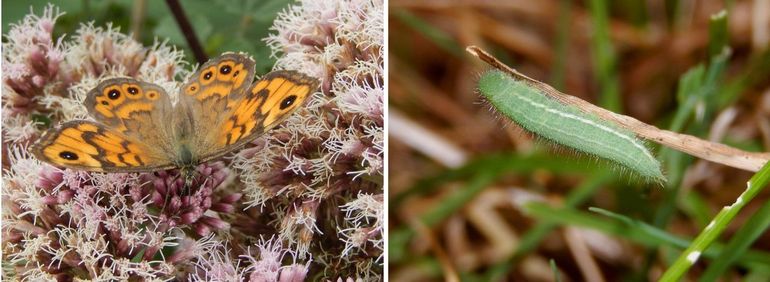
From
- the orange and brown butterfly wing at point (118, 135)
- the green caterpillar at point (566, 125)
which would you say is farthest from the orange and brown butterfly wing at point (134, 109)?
the green caterpillar at point (566, 125)

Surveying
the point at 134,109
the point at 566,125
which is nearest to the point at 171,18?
the point at 134,109

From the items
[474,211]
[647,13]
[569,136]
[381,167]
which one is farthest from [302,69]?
[647,13]

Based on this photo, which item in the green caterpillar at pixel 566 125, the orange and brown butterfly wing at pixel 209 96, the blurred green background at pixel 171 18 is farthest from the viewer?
the blurred green background at pixel 171 18

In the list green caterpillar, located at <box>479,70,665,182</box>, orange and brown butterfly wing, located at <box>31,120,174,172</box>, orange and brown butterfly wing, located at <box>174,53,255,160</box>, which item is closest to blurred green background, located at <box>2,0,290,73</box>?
orange and brown butterfly wing, located at <box>174,53,255,160</box>

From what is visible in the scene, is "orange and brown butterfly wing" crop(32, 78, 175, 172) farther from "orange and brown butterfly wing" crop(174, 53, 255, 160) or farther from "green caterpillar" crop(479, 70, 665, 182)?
"green caterpillar" crop(479, 70, 665, 182)

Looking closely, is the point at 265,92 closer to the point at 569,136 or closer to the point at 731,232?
the point at 569,136

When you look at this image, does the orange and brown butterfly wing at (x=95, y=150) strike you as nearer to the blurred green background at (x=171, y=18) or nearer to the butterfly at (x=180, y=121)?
the butterfly at (x=180, y=121)

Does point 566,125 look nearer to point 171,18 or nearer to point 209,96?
point 209,96
